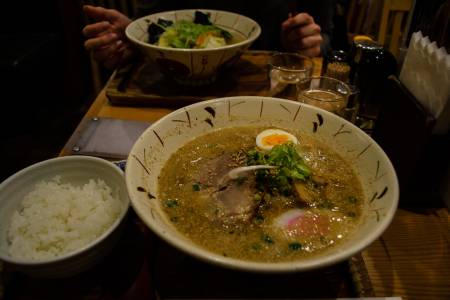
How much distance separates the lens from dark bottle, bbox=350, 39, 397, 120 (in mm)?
1767

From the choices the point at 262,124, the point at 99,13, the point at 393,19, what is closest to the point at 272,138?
the point at 262,124

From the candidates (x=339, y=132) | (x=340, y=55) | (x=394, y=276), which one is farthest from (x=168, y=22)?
(x=394, y=276)

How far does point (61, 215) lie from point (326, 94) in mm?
1286

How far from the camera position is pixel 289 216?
3.84 ft

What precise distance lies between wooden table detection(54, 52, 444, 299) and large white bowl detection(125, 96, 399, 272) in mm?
218

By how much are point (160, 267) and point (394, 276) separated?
0.77 meters

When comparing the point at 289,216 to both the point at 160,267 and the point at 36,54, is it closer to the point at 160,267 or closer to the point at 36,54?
the point at 160,267

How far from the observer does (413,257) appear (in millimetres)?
1212

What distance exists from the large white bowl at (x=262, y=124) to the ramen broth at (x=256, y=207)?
45 mm

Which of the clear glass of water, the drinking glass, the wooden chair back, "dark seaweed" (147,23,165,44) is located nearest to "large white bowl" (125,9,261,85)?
"dark seaweed" (147,23,165,44)

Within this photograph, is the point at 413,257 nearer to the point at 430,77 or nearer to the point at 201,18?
the point at 430,77

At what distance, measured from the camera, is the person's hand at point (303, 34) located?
232 centimetres

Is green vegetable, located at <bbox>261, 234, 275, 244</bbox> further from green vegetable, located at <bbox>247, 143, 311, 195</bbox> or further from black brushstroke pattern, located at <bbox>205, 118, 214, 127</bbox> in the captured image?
black brushstroke pattern, located at <bbox>205, 118, 214, 127</bbox>

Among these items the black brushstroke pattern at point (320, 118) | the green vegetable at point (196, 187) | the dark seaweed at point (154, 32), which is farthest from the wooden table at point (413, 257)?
the dark seaweed at point (154, 32)
